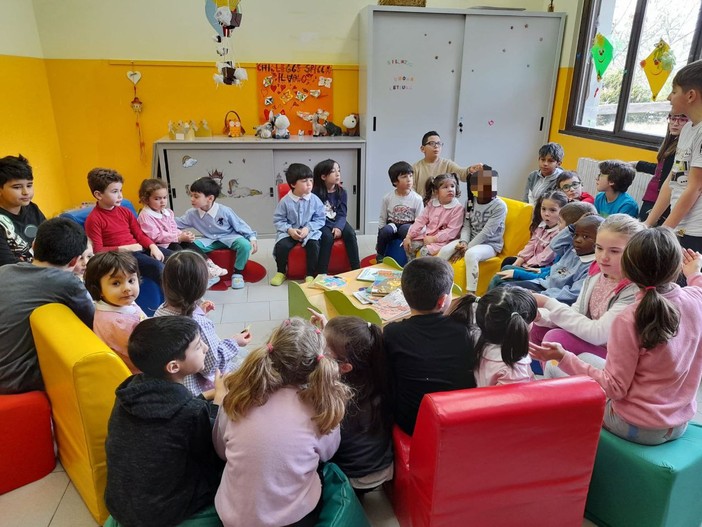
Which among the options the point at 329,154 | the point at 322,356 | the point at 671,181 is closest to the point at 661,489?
the point at 322,356

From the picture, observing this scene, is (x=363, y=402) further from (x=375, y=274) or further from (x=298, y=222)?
(x=298, y=222)

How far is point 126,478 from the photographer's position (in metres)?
1.35

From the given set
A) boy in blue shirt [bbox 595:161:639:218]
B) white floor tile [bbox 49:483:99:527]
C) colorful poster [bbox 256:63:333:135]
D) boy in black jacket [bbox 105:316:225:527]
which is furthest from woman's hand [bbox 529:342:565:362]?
colorful poster [bbox 256:63:333:135]

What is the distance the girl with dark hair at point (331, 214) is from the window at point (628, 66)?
2644 millimetres

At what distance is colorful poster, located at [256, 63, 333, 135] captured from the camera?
5.30 meters

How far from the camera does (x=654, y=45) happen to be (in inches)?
163

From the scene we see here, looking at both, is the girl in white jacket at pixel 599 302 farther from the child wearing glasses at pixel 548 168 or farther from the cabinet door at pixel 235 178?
the cabinet door at pixel 235 178

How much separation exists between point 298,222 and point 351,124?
181 centimetres

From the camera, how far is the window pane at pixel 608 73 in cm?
450

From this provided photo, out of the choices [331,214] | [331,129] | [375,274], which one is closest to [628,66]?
[331,129]

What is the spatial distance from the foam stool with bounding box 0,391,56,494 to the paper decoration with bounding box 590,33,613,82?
521 cm

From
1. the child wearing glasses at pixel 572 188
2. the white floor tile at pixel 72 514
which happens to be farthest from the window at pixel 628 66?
the white floor tile at pixel 72 514

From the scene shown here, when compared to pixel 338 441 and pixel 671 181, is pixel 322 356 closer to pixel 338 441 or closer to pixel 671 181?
pixel 338 441

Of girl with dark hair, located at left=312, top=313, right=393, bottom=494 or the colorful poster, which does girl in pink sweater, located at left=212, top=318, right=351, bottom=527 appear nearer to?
girl with dark hair, located at left=312, top=313, right=393, bottom=494
